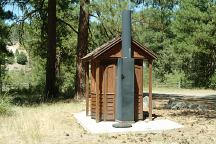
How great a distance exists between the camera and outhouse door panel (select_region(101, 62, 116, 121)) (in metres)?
15.9

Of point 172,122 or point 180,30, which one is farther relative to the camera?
point 180,30

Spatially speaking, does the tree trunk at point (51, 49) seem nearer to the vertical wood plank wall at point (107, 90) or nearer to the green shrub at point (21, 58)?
the vertical wood plank wall at point (107, 90)

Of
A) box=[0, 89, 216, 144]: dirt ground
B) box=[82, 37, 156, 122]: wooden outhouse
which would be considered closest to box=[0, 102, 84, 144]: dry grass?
box=[0, 89, 216, 144]: dirt ground

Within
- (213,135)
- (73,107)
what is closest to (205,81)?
(73,107)

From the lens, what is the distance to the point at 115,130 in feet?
45.8

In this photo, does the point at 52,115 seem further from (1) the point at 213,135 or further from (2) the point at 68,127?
(1) the point at 213,135

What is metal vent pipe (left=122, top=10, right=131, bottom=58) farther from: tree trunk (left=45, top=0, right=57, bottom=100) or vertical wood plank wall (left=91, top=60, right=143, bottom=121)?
tree trunk (left=45, top=0, right=57, bottom=100)

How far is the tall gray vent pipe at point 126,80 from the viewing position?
50.0ft

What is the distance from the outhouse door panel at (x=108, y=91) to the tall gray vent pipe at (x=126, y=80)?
581 mm

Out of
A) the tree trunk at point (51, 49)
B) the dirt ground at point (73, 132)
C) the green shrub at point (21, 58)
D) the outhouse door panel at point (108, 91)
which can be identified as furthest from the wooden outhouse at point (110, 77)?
the green shrub at point (21, 58)

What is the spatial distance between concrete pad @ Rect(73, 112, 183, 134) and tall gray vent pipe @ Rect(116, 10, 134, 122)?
0.48 m

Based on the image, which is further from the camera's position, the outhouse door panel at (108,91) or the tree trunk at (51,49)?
the tree trunk at (51,49)

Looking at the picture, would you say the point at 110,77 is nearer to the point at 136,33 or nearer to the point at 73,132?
the point at 73,132

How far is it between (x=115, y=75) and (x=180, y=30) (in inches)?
1432
